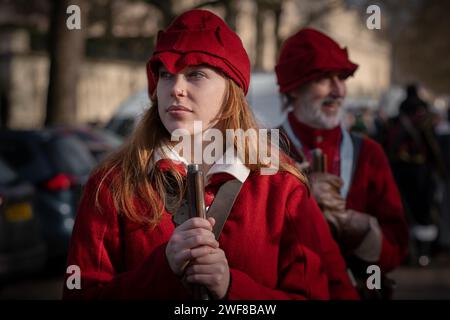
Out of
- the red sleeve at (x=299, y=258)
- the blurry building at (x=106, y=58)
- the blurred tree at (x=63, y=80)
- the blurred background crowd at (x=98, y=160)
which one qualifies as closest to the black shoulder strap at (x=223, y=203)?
the red sleeve at (x=299, y=258)

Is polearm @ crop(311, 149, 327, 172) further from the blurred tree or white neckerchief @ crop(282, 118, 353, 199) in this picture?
the blurred tree

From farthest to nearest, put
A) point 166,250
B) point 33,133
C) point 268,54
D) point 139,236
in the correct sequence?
1. point 268,54
2. point 33,133
3. point 139,236
4. point 166,250

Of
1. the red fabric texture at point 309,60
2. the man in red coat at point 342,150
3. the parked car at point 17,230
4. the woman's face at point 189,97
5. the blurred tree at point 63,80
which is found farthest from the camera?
the blurred tree at point 63,80

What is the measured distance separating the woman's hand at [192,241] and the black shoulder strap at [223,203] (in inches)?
7.1

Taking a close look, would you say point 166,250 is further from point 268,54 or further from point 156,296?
point 268,54

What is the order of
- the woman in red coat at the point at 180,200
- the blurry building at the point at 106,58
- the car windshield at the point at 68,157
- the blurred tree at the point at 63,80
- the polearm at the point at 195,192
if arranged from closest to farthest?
the polearm at the point at 195,192, the woman in red coat at the point at 180,200, the car windshield at the point at 68,157, the blurred tree at the point at 63,80, the blurry building at the point at 106,58

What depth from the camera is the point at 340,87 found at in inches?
173

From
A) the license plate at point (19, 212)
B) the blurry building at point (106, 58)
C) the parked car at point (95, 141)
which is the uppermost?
the blurry building at point (106, 58)

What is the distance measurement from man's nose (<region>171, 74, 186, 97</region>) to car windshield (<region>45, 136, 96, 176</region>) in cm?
836

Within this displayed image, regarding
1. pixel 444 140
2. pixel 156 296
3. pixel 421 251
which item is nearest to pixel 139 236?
pixel 156 296

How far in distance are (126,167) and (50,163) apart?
8422 millimetres

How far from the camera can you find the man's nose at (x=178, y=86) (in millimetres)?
2936

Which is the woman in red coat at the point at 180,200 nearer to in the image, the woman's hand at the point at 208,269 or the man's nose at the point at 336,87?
the woman's hand at the point at 208,269

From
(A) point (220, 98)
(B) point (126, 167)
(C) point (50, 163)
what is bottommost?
(B) point (126, 167)
